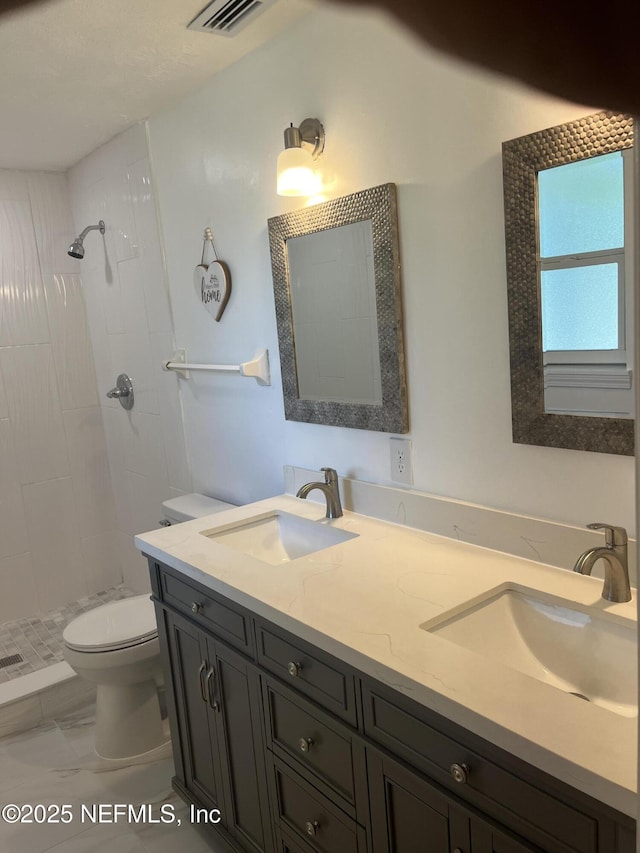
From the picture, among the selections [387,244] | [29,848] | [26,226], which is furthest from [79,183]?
[29,848]

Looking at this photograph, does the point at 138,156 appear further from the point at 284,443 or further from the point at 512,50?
the point at 512,50

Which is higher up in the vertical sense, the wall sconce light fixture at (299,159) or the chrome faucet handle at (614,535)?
the wall sconce light fixture at (299,159)

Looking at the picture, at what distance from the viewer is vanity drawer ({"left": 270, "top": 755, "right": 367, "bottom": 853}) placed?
4.45 feet

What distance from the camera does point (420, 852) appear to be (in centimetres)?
118

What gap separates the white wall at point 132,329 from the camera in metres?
2.70

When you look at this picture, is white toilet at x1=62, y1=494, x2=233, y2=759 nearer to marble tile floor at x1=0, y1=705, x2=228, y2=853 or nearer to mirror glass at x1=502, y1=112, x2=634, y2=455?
marble tile floor at x1=0, y1=705, x2=228, y2=853

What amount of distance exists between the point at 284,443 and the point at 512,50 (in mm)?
Answer: 2102

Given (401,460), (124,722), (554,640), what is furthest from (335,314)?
(124,722)

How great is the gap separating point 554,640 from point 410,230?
0.98 metres

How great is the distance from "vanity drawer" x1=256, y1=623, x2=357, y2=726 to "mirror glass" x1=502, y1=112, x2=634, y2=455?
2.07 feet

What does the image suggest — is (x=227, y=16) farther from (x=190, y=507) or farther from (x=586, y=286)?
(x=190, y=507)

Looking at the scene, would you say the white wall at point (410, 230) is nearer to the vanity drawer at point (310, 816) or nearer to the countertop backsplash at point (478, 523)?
the countertop backsplash at point (478, 523)

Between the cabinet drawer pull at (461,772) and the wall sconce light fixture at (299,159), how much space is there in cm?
138

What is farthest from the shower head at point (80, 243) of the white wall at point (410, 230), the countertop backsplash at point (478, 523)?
the countertop backsplash at point (478, 523)
